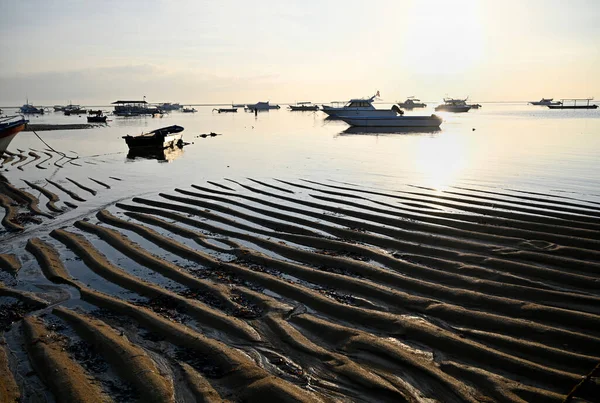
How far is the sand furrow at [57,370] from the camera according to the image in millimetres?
4168

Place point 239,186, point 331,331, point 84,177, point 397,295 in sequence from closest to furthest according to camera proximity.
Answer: point 331,331
point 397,295
point 239,186
point 84,177

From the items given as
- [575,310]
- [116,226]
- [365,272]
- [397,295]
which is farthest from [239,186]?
[575,310]

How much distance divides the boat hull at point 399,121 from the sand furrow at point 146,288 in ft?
164

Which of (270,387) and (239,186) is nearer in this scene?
(270,387)

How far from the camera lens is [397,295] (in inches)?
250

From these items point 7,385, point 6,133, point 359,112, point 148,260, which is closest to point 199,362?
point 7,385

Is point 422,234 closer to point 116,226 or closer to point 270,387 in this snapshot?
point 270,387

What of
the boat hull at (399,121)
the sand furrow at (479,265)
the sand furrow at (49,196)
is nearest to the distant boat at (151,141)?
the sand furrow at (49,196)

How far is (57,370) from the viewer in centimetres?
456

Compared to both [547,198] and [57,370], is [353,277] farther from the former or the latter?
[547,198]

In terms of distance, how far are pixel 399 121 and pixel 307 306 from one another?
52555 millimetres

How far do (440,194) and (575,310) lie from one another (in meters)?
8.06

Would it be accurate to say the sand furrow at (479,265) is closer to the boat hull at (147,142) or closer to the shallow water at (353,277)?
the shallow water at (353,277)

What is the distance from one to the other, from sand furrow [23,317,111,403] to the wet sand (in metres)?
0.02
